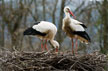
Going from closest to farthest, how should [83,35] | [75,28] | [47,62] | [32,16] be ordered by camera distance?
[47,62] < [75,28] < [83,35] < [32,16]

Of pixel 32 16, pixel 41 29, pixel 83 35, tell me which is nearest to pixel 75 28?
pixel 83 35

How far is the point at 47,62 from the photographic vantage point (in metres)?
6.70

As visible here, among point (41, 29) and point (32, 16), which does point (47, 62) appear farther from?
point (32, 16)

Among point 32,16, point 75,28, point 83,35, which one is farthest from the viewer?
point 32,16

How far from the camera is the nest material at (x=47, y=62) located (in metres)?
6.51

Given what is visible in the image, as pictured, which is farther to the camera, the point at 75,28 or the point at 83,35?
the point at 83,35

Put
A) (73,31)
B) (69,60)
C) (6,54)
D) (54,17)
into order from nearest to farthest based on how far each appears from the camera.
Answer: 1. (69,60)
2. (6,54)
3. (73,31)
4. (54,17)

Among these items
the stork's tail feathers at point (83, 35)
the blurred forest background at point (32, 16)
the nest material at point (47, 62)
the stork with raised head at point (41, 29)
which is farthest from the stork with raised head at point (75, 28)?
Result: the blurred forest background at point (32, 16)

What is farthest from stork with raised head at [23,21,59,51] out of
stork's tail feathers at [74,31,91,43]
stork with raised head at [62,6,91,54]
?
stork's tail feathers at [74,31,91,43]

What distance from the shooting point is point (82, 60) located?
692 cm

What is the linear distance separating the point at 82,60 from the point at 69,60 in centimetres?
37

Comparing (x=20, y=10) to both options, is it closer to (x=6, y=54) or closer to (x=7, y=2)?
(x=7, y=2)

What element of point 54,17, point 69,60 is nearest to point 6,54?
point 69,60

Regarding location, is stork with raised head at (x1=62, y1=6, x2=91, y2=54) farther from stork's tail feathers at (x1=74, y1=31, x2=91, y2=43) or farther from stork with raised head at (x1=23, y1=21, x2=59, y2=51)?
stork with raised head at (x1=23, y1=21, x2=59, y2=51)
